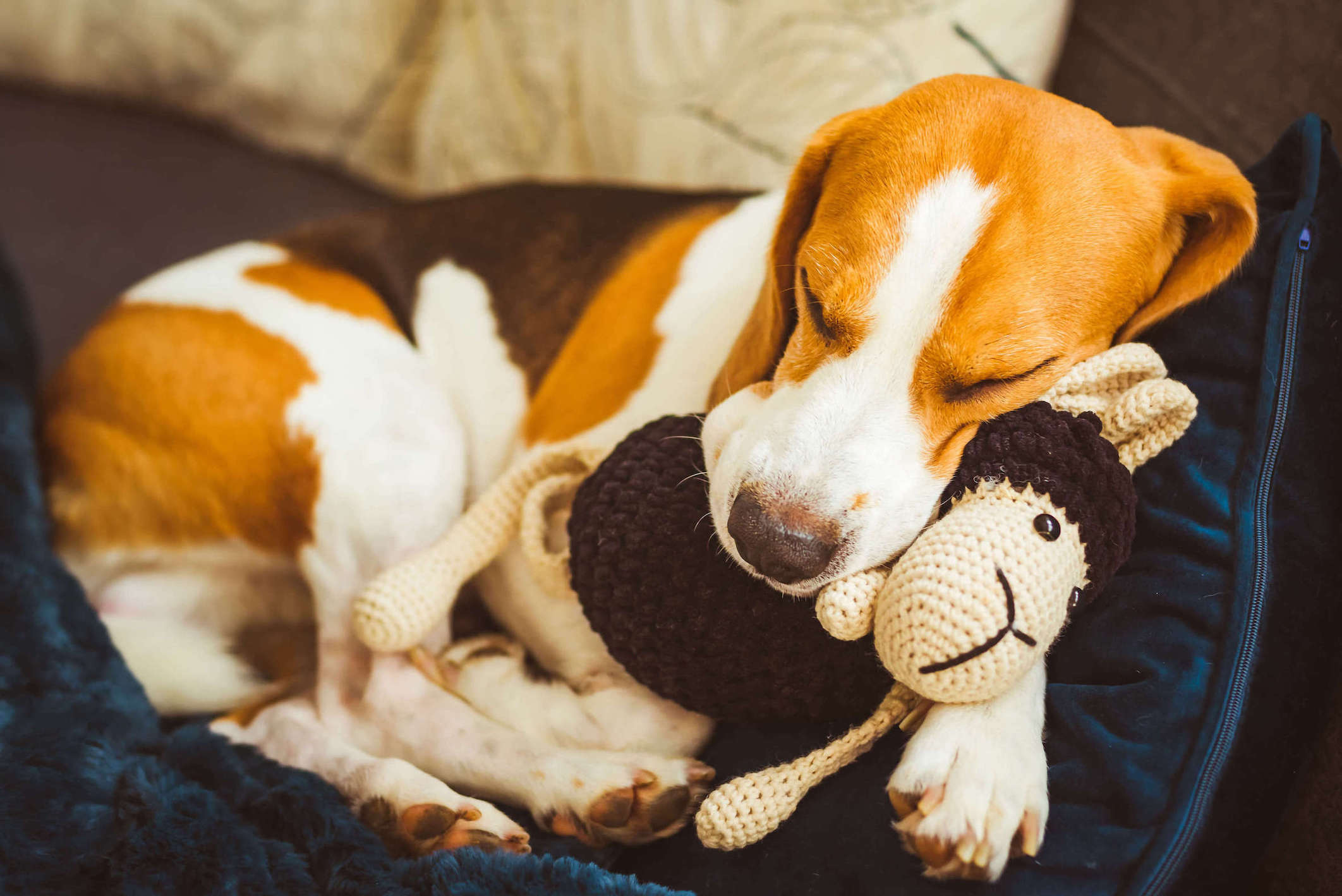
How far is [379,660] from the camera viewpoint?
1.46m

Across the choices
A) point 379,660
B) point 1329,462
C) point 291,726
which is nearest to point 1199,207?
point 1329,462

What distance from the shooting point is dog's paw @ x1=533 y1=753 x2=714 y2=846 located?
1181 millimetres

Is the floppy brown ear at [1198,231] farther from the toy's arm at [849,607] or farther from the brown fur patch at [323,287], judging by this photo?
the brown fur patch at [323,287]

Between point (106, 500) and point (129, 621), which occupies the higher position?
point (106, 500)

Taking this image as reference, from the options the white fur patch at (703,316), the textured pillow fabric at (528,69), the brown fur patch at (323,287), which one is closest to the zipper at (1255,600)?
the white fur patch at (703,316)

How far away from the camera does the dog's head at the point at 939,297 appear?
1.03m

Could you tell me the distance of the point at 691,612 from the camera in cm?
108

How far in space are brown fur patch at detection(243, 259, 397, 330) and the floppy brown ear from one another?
1.32 m

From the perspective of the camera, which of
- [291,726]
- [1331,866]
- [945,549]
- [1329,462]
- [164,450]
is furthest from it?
[164,450]

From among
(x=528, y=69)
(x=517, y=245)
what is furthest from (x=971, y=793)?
(x=528, y=69)

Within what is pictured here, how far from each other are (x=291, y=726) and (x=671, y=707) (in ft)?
1.97

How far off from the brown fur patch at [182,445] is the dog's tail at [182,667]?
5.7 inches

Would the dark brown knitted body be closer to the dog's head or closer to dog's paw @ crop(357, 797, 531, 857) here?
the dog's head

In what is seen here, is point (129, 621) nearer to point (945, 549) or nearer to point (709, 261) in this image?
point (709, 261)
